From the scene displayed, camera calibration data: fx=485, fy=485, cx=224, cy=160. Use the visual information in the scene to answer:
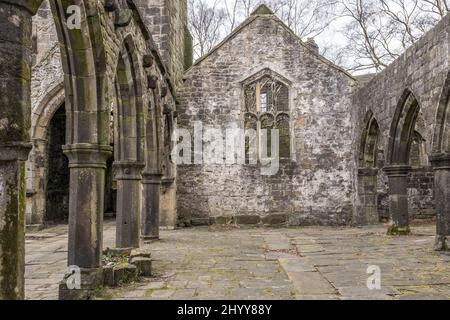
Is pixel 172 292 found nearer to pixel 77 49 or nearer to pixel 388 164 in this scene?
pixel 77 49

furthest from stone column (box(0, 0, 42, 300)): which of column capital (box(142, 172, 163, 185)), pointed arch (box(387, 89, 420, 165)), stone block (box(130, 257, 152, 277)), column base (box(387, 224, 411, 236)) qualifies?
column base (box(387, 224, 411, 236))

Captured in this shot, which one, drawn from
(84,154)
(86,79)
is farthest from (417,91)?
(84,154)

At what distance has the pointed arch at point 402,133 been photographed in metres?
11.1

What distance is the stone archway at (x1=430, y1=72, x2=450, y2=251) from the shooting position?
28.6 ft

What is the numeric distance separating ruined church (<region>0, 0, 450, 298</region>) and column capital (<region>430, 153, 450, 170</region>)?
0.03m

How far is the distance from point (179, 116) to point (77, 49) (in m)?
9.73

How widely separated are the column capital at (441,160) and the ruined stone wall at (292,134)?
620cm

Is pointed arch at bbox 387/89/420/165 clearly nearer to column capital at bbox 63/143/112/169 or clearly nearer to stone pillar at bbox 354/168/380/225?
stone pillar at bbox 354/168/380/225

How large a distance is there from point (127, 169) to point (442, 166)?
5650 mm

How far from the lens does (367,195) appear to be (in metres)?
14.5

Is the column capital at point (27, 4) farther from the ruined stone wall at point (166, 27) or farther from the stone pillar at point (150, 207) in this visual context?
the ruined stone wall at point (166, 27)

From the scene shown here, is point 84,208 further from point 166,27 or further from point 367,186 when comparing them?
point 367,186
